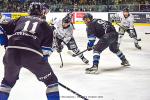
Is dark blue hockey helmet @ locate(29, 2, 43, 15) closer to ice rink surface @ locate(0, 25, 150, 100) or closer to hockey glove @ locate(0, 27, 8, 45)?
hockey glove @ locate(0, 27, 8, 45)

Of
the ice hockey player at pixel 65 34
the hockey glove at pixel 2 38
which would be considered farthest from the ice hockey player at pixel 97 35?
the hockey glove at pixel 2 38

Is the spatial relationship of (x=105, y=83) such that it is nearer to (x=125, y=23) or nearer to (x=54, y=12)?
(x=125, y=23)

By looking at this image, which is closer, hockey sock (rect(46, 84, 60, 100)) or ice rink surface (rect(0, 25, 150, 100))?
hockey sock (rect(46, 84, 60, 100))

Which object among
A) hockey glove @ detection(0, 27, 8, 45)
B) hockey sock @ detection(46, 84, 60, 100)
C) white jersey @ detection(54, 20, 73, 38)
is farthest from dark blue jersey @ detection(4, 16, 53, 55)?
white jersey @ detection(54, 20, 73, 38)

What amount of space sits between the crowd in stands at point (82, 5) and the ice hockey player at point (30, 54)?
13703 millimetres

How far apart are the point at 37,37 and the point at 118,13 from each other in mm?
13387

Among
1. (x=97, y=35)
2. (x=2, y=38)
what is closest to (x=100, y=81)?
(x=97, y=35)

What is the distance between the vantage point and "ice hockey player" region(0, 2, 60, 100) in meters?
4.14

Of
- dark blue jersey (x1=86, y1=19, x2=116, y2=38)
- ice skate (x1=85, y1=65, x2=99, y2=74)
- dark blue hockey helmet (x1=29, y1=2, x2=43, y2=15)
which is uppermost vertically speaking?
dark blue hockey helmet (x1=29, y1=2, x2=43, y2=15)

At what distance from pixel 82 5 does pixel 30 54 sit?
47.8ft

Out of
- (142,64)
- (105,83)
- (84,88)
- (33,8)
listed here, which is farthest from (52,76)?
(142,64)

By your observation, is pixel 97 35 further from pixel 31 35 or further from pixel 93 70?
pixel 31 35

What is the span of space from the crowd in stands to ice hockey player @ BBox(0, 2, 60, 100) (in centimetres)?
1370

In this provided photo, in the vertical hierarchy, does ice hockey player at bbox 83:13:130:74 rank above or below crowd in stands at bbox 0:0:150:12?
above
